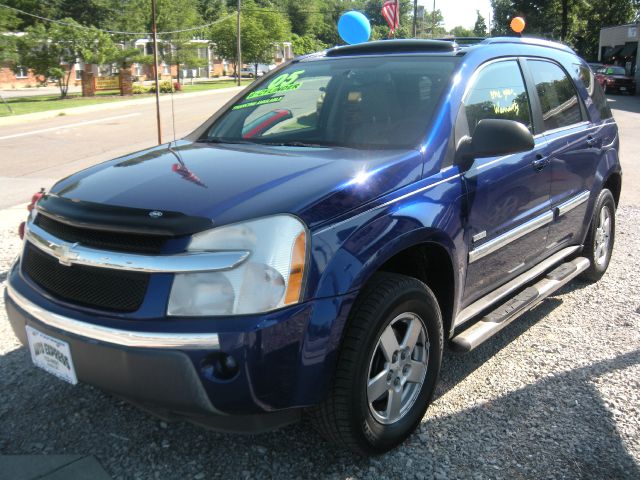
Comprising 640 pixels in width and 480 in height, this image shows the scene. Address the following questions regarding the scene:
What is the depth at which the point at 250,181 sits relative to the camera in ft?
8.52

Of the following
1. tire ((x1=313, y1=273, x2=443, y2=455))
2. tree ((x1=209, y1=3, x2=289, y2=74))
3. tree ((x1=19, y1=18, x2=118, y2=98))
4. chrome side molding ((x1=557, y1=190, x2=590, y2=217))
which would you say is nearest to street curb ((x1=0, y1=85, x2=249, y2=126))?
tree ((x1=19, y1=18, x2=118, y2=98))

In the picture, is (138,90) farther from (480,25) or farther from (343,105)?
(480,25)

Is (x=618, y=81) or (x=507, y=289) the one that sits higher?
(x=618, y=81)

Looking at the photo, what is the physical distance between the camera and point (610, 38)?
4503 centimetres

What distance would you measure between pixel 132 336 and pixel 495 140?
6.20 ft

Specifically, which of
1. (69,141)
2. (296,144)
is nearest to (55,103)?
(69,141)

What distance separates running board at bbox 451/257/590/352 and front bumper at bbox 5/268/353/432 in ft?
3.47

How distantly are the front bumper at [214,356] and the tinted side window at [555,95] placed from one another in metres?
2.41

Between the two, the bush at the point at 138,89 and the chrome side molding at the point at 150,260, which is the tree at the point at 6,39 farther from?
the chrome side molding at the point at 150,260

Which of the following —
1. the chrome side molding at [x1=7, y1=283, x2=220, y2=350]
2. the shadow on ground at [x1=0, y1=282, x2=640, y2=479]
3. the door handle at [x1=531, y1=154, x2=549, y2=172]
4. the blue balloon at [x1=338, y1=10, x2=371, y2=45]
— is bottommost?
the shadow on ground at [x1=0, y1=282, x2=640, y2=479]

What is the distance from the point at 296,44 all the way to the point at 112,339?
79.6 m

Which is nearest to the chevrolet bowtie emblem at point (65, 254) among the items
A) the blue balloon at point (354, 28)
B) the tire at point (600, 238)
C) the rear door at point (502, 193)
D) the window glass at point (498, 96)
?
the rear door at point (502, 193)

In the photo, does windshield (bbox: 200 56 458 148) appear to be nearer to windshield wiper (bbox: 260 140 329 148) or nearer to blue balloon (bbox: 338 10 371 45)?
windshield wiper (bbox: 260 140 329 148)

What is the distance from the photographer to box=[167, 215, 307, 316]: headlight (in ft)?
7.27
